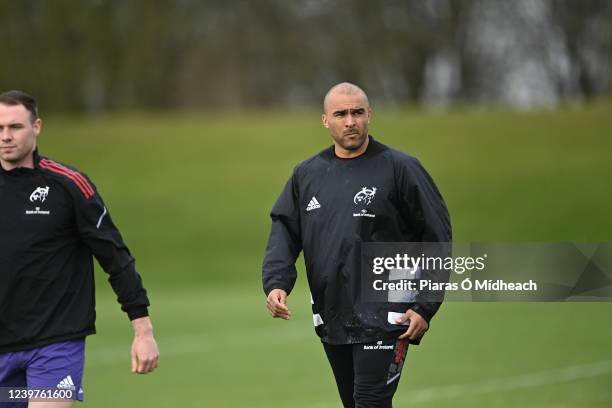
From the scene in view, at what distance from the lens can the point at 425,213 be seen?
22.5ft

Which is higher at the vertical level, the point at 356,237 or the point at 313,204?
the point at 313,204

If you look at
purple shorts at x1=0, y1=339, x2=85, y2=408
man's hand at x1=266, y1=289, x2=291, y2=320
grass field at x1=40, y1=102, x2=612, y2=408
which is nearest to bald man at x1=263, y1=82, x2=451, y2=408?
man's hand at x1=266, y1=289, x2=291, y2=320

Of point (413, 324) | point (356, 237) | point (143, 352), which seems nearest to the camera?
point (143, 352)

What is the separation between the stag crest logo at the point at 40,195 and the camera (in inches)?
252

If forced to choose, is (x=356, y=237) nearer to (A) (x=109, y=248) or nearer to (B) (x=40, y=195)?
(A) (x=109, y=248)

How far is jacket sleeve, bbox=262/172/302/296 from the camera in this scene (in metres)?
7.09

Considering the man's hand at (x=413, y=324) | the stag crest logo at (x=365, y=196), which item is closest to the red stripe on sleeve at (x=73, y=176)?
the stag crest logo at (x=365, y=196)

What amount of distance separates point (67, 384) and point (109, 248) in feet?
2.54

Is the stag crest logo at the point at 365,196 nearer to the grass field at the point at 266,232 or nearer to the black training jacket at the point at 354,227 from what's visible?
the black training jacket at the point at 354,227

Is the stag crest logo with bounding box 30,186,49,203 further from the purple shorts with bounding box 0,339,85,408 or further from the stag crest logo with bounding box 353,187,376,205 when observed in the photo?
the stag crest logo with bounding box 353,187,376,205

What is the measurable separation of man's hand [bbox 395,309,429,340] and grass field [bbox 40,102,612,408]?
14.9 feet

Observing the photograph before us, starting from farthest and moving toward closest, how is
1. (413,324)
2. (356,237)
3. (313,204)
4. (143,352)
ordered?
(313,204) < (356,237) < (413,324) < (143,352)

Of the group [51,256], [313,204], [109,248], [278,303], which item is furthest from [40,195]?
[313,204]

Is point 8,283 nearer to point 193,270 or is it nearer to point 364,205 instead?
point 364,205
